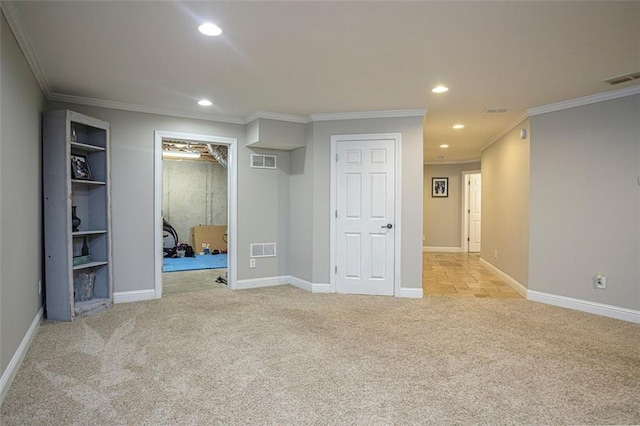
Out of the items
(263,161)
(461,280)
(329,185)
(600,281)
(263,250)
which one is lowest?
(461,280)

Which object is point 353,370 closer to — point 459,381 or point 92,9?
point 459,381

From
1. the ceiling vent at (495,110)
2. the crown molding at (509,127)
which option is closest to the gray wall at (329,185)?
the ceiling vent at (495,110)

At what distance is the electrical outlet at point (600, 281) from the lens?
3.97 metres

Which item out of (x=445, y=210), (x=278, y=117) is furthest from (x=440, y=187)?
(x=278, y=117)

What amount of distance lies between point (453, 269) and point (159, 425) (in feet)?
19.6

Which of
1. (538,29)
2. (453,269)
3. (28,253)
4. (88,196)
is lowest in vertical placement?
(453,269)

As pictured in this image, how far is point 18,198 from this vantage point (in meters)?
2.70

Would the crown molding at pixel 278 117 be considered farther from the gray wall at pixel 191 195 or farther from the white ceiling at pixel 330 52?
the gray wall at pixel 191 195

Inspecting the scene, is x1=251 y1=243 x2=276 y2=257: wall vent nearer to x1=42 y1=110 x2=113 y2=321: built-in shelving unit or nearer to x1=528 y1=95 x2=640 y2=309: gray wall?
x1=42 y1=110 x2=113 y2=321: built-in shelving unit

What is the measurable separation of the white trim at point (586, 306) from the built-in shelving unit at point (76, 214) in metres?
5.00

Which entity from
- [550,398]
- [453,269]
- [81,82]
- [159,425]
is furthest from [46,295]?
[453,269]

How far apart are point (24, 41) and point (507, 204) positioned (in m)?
5.81

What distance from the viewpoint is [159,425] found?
192cm

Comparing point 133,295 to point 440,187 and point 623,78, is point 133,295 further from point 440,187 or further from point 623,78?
point 440,187
